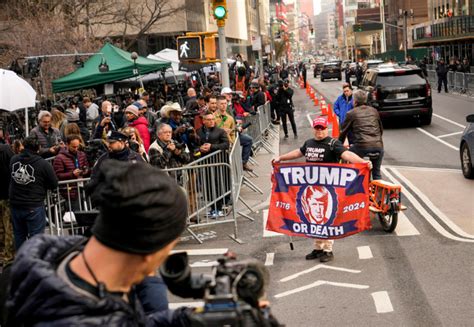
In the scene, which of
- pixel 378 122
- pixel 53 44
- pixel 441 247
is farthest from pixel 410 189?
pixel 53 44

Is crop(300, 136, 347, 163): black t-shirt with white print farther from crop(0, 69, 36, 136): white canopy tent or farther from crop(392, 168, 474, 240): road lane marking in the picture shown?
crop(0, 69, 36, 136): white canopy tent

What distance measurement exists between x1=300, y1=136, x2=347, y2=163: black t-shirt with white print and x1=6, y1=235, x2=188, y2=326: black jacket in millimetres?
7044

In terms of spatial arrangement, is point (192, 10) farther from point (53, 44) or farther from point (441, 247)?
point (441, 247)

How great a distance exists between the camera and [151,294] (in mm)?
3797

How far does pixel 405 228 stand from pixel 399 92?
13.3 meters

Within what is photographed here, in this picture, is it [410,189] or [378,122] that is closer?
[378,122]

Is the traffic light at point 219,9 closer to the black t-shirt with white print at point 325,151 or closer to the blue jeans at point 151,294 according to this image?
the black t-shirt with white print at point 325,151

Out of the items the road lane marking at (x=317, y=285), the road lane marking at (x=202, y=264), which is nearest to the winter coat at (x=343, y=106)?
the road lane marking at (x=202, y=264)

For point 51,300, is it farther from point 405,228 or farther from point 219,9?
point 219,9

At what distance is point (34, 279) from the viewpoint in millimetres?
2285

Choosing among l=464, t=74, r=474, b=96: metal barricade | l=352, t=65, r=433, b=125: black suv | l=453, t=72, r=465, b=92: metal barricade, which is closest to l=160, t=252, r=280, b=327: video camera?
l=352, t=65, r=433, b=125: black suv

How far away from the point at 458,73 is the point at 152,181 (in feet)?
128

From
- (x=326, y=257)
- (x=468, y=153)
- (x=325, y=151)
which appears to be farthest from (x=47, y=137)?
(x=468, y=153)

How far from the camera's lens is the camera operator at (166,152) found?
10773 millimetres
